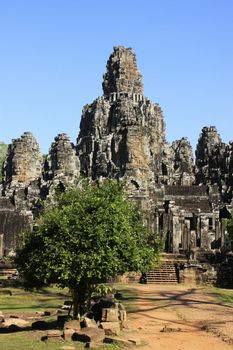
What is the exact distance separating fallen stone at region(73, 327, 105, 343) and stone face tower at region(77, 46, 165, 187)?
43.3m

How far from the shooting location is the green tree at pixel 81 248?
1503 centimetres

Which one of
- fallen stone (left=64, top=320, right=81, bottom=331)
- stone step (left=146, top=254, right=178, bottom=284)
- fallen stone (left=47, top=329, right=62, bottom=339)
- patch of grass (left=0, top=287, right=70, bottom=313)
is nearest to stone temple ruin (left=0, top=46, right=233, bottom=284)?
stone step (left=146, top=254, right=178, bottom=284)

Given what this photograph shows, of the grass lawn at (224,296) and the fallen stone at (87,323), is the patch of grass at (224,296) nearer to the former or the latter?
the grass lawn at (224,296)

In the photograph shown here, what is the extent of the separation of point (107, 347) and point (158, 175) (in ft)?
197

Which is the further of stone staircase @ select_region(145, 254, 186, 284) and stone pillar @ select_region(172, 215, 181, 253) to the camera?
stone pillar @ select_region(172, 215, 181, 253)

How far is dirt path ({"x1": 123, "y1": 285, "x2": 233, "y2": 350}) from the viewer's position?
14787mm

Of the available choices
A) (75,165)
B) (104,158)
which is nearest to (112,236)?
(75,165)

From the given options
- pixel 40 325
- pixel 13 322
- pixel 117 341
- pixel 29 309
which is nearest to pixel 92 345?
pixel 117 341

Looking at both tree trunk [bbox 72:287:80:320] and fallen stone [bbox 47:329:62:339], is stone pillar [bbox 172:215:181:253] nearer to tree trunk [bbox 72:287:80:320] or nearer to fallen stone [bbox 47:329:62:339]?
tree trunk [bbox 72:287:80:320]

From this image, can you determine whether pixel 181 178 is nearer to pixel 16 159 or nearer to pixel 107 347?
pixel 16 159

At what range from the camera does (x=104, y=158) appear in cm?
7081

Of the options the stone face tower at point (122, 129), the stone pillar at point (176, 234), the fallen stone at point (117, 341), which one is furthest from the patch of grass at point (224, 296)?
the stone face tower at point (122, 129)

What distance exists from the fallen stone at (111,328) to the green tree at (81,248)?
1225 millimetres

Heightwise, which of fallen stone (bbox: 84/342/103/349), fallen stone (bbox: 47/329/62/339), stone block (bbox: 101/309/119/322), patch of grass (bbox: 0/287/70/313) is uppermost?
stone block (bbox: 101/309/119/322)
